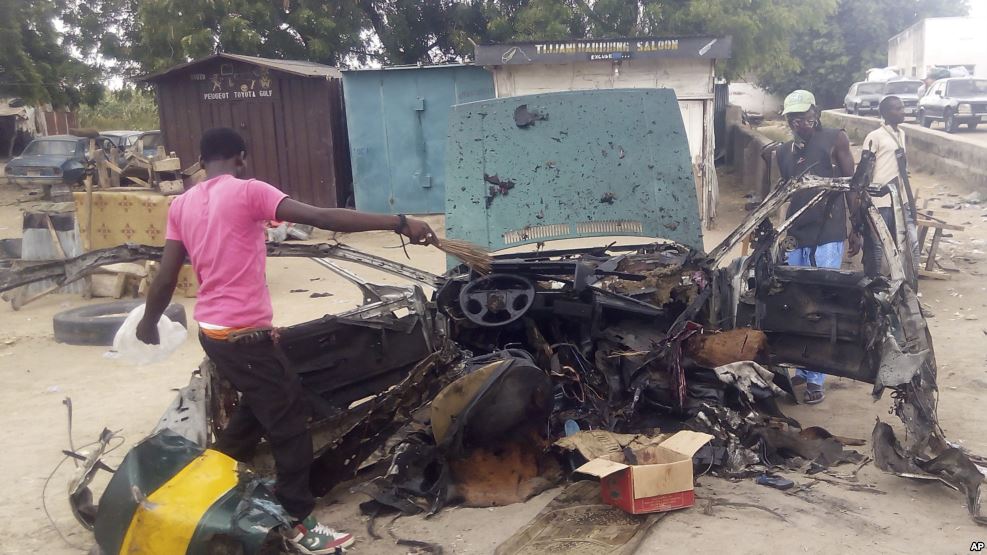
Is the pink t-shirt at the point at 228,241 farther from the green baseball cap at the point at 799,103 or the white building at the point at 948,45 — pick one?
the white building at the point at 948,45

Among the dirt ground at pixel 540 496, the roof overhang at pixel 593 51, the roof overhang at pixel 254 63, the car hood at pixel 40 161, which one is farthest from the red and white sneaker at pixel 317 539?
the car hood at pixel 40 161

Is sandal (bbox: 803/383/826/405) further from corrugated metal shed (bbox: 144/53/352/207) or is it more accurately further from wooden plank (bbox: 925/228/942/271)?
corrugated metal shed (bbox: 144/53/352/207)

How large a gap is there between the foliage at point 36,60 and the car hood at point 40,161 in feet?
7.80

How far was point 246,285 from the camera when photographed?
11.0 feet

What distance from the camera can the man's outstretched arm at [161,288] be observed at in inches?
133

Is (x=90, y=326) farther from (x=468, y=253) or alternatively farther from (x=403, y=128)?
(x=403, y=128)

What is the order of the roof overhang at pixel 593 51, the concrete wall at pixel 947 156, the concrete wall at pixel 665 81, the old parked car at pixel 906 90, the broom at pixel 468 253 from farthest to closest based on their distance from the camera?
the old parked car at pixel 906 90 → the concrete wall at pixel 947 156 → the concrete wall at pixel 665 81 → the roof overhang at pixel 593 51 → the broom at pixel 468 253

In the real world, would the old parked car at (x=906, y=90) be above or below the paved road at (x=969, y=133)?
above

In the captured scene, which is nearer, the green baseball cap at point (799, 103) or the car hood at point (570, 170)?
the car hood at point (570, 170)

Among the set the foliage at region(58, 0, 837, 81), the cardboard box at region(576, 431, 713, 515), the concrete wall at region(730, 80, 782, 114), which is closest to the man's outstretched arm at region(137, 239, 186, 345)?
the cardboard box at region(576, 431, 713, 515)

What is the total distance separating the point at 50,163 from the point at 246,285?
1844cm

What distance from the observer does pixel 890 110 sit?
7.20m

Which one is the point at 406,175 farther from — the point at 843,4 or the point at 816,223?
the point at 843,4

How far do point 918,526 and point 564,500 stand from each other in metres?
1.50
